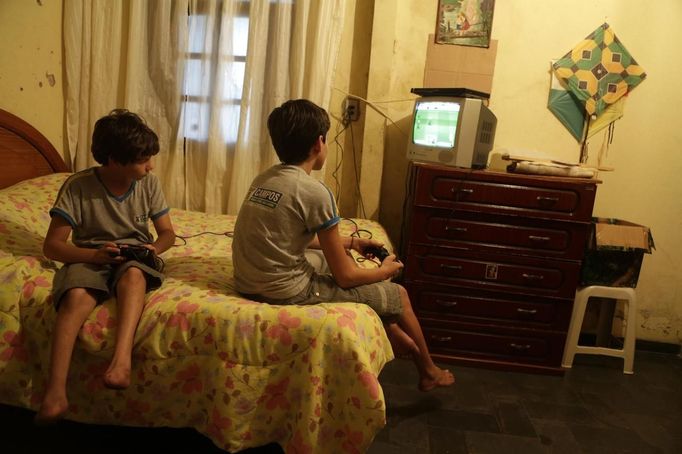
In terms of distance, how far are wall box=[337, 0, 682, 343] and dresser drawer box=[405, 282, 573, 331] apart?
0.78 metres

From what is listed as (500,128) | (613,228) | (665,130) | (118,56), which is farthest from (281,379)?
(665,130)

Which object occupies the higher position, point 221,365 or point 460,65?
point 460,65

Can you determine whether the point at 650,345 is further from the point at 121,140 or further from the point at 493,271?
the point at 121,140

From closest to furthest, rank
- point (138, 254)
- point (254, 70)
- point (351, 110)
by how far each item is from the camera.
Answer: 1. point (138, 254)
2. point (254, 70)
3. point (351, 110)

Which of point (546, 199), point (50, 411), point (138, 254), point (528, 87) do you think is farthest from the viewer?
point (528, 87)

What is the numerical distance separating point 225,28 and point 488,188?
1.75 m

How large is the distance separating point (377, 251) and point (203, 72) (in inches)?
67.5

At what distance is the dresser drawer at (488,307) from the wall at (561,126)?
0.78 meters

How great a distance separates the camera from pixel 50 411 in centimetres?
126

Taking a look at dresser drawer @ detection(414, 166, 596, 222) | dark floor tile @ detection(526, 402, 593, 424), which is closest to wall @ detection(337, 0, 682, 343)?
dresser drawer @ detection(414, 166, 596, 222)

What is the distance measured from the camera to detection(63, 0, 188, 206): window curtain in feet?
8.87

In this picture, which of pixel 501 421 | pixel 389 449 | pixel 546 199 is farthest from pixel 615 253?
pixel 389 449

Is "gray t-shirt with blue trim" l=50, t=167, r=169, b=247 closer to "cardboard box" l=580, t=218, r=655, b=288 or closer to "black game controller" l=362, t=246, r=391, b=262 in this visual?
"black game controller" l=362, t=246, r=391, b=262

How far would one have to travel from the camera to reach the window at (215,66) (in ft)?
8.84
